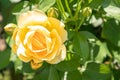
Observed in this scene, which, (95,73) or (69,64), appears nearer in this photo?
(69,64)

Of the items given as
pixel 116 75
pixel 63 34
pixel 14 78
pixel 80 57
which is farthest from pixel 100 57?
pixel 14 78

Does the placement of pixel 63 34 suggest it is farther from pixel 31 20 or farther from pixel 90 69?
pixel 90 69

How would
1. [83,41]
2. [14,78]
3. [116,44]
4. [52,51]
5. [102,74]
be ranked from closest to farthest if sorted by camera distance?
[52,51]
[83,41]
[102,74]
[116,44]
[14,78]

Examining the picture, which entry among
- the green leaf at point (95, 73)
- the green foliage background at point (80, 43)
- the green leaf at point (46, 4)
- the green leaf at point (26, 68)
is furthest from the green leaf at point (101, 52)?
the green leaf at point (46, 4)

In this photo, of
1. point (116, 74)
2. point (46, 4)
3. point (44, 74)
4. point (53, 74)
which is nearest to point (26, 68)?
point (44, 74)

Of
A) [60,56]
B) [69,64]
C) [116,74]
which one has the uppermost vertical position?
[60,56]

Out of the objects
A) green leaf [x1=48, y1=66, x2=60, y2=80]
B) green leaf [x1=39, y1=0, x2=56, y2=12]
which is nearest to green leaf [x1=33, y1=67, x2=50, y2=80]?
green leaf [x1=48, y1=66, x2=60, y2=80]

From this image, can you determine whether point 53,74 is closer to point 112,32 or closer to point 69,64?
point 69,64
